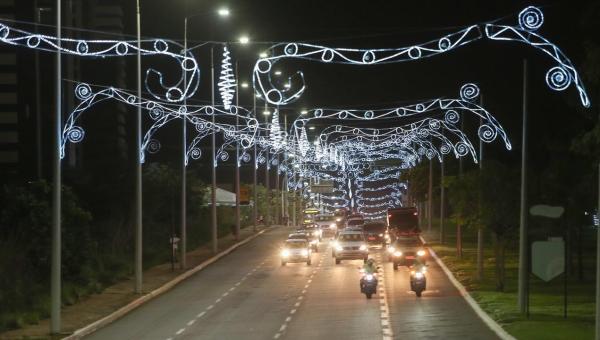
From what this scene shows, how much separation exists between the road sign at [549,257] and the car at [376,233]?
3618 centimetres

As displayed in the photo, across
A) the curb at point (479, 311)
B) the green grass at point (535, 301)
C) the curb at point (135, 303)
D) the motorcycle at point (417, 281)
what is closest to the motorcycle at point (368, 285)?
the motorcycle at point (417, 281)

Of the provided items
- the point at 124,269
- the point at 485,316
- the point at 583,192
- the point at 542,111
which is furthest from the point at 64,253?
the point at 542,111

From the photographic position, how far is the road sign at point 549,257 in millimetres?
26359

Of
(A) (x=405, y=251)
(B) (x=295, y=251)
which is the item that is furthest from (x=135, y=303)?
(B) (x=295, y=251)

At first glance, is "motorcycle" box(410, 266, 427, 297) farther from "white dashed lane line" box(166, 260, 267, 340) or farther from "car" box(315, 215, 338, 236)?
"car" box(315, 215, 338, 236)

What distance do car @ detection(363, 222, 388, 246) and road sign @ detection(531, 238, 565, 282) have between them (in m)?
36.2

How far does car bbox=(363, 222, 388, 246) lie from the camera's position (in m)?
64.8

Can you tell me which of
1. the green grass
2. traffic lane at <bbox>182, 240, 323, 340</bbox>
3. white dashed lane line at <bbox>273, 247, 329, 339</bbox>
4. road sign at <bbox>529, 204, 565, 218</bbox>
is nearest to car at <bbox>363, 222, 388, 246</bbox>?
the green grass

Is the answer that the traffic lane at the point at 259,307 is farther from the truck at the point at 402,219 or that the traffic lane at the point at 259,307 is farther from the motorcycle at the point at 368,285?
the truck at the point at 402,219

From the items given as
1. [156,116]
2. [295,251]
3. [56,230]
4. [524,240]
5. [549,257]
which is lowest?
[295,251]

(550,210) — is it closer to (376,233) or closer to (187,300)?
(187,300)

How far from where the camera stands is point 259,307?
1305 inches

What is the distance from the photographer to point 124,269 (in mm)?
46219

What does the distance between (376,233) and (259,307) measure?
33209 mm
